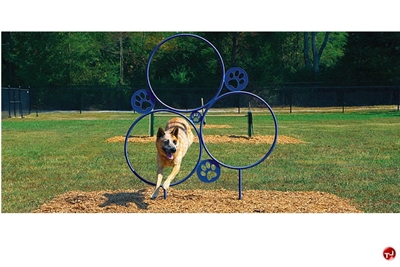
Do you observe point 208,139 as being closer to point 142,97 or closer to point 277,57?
point 142,97

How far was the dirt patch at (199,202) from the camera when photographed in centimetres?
903

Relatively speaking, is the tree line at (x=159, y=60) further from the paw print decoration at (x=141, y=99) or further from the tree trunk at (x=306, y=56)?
the paw print decoration at (x=141, y=99)

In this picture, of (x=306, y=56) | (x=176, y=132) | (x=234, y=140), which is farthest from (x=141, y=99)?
(x=306, y=56)

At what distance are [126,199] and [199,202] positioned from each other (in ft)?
4.11

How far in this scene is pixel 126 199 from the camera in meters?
9.74

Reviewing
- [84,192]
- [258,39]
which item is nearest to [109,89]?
[258,39]

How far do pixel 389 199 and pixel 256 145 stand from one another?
9205 mm

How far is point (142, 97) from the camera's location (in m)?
9.55

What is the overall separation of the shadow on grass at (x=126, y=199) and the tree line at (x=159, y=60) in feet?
134

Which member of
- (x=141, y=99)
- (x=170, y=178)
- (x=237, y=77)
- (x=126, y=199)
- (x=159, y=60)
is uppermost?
(x=159, y=60)

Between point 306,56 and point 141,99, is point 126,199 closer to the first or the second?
point 141,99

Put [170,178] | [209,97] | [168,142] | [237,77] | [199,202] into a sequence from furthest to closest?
[209,97]
[237,77]
[199,202]
[170,178]
[168,142]

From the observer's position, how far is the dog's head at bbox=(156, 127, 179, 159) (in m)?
8.90

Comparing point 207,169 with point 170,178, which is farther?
point 207,169
